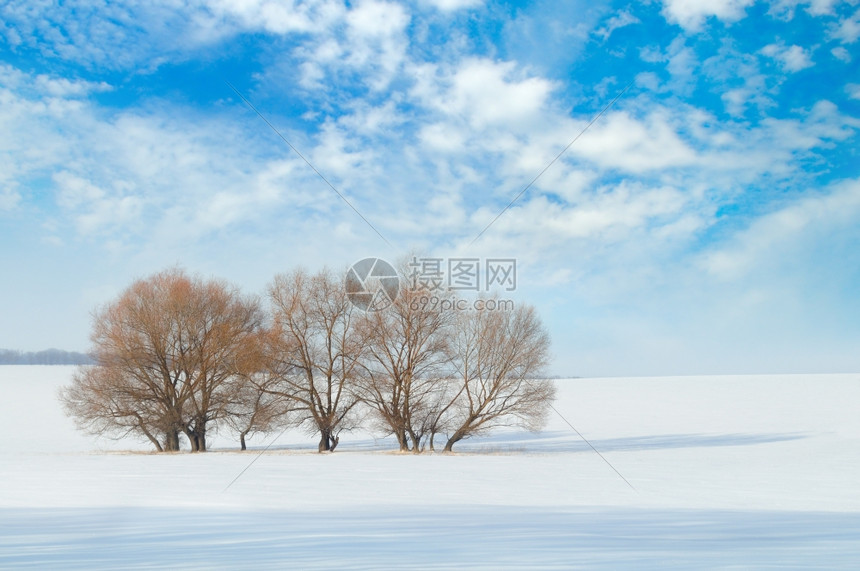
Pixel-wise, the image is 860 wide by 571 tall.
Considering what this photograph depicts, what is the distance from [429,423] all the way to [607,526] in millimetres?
21726

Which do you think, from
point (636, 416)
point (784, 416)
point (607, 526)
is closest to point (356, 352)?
point (607, 526)

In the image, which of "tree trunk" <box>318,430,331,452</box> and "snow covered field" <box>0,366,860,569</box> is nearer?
"snow covered field" <box>0,366,860,569</box>

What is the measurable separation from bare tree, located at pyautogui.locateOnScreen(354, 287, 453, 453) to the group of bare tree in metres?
0.05

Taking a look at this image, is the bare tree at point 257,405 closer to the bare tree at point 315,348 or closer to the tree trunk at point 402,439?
the bare tree at point 315,348

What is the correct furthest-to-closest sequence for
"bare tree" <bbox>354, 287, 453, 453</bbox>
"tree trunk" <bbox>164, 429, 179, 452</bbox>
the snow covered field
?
"tree trunk" <bbox>164, 429, 179, 452</bbox>
"bare tree" <bbox>354, 287, 453, 453</bbox>
the snow covered field

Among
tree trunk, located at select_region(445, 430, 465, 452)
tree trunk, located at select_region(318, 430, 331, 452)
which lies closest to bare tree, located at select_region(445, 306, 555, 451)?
tree trunk, located at select_region(445, 430, 465, 452)

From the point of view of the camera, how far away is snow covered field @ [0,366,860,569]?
25.5ft

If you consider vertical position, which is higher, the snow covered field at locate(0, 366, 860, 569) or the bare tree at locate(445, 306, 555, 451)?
the bare tree at locate(445, 306, 555, 451)

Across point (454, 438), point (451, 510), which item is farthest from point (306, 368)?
Answer: point (451, 510)

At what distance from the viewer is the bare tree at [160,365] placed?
101 feet

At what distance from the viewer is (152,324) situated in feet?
102

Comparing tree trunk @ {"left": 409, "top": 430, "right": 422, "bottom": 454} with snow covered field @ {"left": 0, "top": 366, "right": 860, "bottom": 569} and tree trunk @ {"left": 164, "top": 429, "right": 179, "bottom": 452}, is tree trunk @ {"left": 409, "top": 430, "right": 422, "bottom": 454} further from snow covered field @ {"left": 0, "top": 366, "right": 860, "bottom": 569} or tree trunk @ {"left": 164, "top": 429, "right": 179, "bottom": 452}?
tree trunk @ {"left": 164, "top": 429, "right": 179, "bottom": 452}

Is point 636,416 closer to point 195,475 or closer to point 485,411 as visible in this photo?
point 485,411

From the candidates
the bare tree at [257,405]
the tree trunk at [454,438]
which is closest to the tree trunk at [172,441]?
the bare tree at [257,405]
